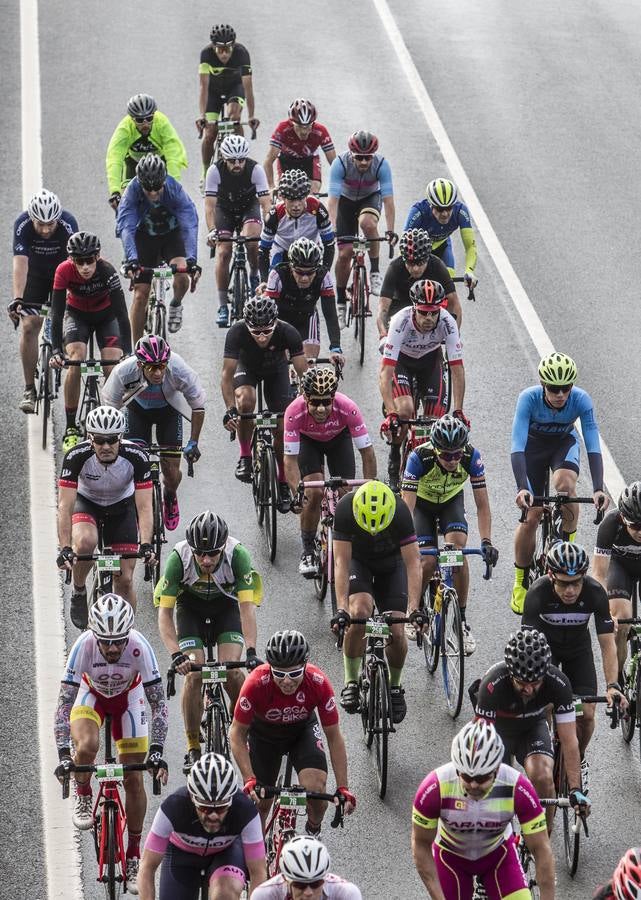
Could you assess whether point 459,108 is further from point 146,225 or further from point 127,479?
point 127,479

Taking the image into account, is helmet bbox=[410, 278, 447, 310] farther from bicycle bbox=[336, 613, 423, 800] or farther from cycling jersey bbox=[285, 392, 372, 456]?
bicycle bbox=[336, 613, 423, 800]

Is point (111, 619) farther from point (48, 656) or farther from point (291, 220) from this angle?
point (291, 220)

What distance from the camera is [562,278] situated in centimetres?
2273

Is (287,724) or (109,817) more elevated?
(287,724)

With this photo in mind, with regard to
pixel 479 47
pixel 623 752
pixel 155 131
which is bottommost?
pixel 623 752

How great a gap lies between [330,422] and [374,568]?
2205 mm

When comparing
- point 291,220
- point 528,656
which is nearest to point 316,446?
point 291,220

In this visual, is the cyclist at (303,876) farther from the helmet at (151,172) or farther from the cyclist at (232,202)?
the cyclist at (232,202)

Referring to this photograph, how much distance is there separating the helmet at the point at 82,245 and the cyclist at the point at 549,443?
177 inches

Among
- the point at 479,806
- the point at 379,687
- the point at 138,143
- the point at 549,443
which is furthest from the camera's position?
the point at 138,143

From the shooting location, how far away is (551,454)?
51.4 ft

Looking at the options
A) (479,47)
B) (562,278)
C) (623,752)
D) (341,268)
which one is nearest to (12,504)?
(341,268)

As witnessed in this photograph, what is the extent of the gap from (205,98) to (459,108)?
5.12 m

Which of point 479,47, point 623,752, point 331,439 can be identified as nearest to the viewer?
point 623,752
